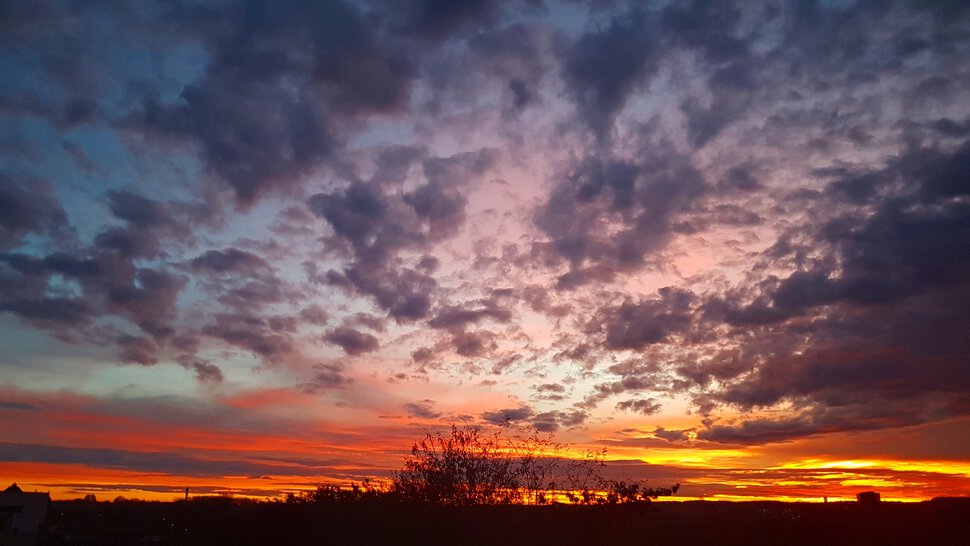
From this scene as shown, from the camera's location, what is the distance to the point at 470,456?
81.9 ft

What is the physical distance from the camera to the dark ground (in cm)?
1928

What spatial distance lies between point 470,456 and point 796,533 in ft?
36.3

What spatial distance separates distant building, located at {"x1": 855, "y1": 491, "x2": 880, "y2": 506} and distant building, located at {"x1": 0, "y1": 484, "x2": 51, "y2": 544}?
2540 inches

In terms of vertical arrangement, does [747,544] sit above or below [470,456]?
below

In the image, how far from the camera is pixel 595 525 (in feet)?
66.5

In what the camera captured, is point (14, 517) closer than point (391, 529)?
No

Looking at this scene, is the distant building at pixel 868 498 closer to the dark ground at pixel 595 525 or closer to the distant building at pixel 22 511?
the dark ground at pixel 595 525

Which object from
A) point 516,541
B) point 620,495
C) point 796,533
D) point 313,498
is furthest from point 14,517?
point 796,533

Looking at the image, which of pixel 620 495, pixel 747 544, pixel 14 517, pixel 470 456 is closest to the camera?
pixel 747 544

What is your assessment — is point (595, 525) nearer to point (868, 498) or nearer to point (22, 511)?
point (868, 498)

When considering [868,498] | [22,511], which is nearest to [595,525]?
[868,498]

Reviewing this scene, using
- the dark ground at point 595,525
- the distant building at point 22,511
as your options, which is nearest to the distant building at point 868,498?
the dark ground at point 595,525

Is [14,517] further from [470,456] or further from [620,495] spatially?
[620,495]

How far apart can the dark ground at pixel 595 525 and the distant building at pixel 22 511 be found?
44039 mm
